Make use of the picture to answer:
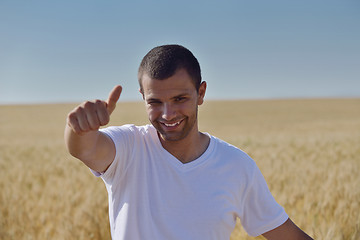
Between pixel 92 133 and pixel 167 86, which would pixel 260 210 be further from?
pixel 92 133

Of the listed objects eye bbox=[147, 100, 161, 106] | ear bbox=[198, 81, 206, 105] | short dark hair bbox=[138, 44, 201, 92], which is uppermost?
short dark hair bbox=[138, 44, 201, 92]

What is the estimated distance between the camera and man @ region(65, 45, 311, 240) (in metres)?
1.42

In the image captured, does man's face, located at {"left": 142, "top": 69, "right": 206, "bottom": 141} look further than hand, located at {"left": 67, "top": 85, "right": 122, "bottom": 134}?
Yes

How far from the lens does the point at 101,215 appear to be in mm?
3207

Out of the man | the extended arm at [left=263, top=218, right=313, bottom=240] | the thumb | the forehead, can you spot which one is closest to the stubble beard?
the man

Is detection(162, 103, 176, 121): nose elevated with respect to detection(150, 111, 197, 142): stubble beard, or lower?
elevated

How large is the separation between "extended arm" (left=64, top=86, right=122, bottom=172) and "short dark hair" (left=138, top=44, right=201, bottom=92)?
0.21 meters

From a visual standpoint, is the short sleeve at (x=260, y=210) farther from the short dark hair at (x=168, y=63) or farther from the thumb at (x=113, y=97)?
the thumb at (x=113, y=97)

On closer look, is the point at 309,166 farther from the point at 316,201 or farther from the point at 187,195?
the point at 187,195

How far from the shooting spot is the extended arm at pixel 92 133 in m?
1.18

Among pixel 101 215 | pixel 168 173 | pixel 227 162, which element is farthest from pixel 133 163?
pixel 101 215

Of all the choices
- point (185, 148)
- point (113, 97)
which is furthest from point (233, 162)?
point (113, 97)

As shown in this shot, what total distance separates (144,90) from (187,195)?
1.42ft

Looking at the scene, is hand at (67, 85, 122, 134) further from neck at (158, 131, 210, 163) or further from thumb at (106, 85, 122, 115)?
neck at (158, 131, 210, 163)
